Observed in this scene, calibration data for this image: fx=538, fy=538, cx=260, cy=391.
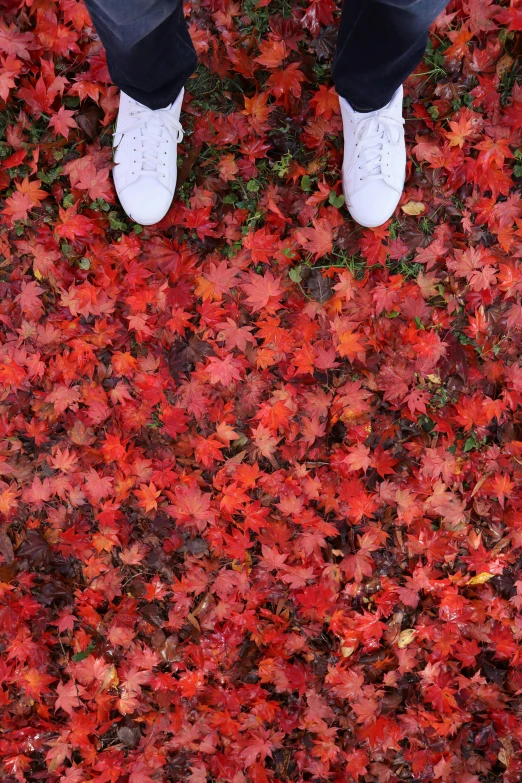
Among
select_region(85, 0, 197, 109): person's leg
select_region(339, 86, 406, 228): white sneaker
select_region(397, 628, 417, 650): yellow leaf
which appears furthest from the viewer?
select_region(397, 628, 417, 650): yellow leaf

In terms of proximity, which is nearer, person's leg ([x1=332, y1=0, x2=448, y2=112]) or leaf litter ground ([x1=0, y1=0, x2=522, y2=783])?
person's leg ([x1=332, y1=0, x2=448, y2=112])

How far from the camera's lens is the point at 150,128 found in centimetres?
208

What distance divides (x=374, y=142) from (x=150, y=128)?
0.87 metres

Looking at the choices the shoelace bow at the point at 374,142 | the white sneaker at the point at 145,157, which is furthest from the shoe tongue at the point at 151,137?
the shoelace bow at the point at 374,142

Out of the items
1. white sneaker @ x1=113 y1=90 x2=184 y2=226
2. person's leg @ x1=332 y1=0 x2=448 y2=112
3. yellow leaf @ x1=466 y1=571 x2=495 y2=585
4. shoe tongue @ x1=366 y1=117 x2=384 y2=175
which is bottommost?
yellow leaf @ x1=466 y1=571 x2=495 y2=585

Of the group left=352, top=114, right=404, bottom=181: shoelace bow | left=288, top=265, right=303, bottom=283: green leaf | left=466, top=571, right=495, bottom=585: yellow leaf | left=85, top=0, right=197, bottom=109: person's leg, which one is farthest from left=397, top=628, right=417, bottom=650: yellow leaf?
left=85, top=0, right=197, bottom=109: person's leg

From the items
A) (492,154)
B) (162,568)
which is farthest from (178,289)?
(492,154)

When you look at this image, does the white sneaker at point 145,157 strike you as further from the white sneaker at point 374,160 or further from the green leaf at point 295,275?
the white sneaker at point 374,160

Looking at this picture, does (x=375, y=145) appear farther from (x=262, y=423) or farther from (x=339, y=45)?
(x=262, y=423)

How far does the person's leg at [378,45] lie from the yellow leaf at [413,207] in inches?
18.3

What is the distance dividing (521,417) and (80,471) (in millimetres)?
1840

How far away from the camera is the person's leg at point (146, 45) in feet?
4.17

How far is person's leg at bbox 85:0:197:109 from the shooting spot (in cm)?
127

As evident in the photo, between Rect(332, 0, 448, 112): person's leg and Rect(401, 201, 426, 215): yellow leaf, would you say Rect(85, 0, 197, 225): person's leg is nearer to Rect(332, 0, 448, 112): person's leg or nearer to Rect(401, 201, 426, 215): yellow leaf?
Rect(332, 0, 448, 112): person's leg
